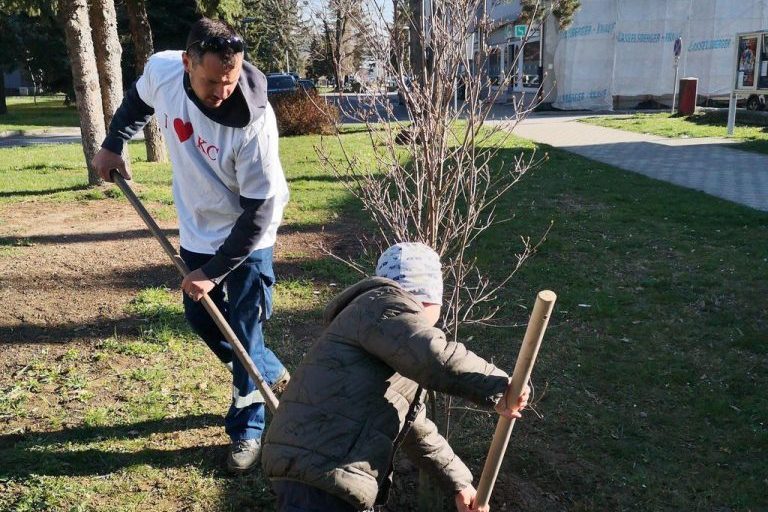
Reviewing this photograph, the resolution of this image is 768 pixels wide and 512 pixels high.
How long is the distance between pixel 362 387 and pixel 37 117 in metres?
31.2

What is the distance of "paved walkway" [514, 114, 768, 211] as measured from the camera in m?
9.68

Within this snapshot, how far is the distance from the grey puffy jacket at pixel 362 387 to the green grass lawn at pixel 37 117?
22158 millimetres

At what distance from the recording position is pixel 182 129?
2.82 meters

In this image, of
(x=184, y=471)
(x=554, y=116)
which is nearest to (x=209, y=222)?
(x=184, y=471)

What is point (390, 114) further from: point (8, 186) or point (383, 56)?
point (8, 186)

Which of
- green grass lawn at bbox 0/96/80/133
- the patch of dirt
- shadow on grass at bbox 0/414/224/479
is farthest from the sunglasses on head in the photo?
green grass lawn at bbox 0/96/80/133

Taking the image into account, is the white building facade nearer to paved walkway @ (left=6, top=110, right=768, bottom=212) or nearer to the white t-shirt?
paved walkway @ (left=6, top=110, right=768, bottom=212)

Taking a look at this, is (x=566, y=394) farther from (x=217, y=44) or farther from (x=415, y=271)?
(x=217, y=44)

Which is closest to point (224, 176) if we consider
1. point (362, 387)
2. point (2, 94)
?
point (362, 387)

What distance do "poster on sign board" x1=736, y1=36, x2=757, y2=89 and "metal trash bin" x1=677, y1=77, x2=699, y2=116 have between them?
3.79 meters

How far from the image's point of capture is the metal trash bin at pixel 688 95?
21.0m

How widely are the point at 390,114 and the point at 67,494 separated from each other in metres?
2.10

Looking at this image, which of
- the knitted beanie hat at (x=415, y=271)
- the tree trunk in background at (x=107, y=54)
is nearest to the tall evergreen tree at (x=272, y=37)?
the tree trunk in background at (x=107, y=54)

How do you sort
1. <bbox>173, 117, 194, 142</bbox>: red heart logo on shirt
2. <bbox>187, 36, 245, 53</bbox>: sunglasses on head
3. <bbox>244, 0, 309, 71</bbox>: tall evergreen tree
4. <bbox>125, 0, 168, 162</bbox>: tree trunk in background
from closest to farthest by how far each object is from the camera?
1. <bbox>187, 36, 245, 53</bbox>: sunglasses on head
2. <bbox>173, 117, 194, 142</bbox>: red heart logo on shirt
3. <bbox>125, 0, 168, 162</bbox>: tree trunk in background
4. <bbox>244, 0, 309, 71</bbox>: tall evergreen tree
